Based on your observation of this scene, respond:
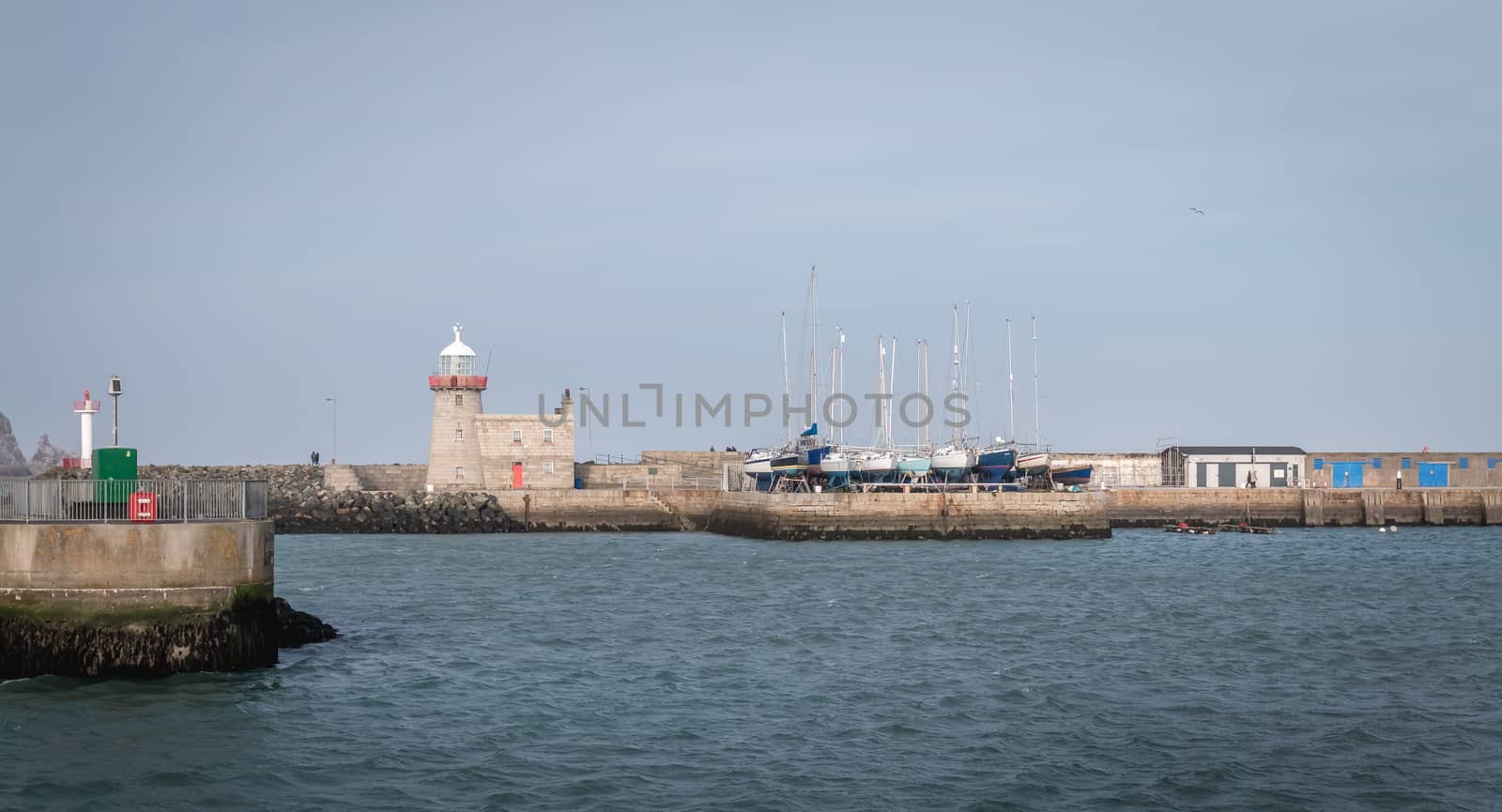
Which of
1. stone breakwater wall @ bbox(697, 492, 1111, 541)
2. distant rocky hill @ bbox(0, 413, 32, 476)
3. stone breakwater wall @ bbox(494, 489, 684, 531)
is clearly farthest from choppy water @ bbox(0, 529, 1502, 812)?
distant rocky hill @ bbox(0, 413, 32, 476)

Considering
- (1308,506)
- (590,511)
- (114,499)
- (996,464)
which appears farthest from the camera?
(1308,506)

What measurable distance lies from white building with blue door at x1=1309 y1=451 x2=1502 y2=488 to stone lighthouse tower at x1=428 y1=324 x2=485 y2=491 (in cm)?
5033

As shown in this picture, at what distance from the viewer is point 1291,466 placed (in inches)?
3420

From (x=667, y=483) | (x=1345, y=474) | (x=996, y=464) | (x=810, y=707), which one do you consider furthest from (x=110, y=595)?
(x=1345, y=474)

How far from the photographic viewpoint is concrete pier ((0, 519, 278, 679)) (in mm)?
23328

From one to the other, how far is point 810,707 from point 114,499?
12434 millimetres

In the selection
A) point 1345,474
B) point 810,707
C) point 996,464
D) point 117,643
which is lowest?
point 810,707

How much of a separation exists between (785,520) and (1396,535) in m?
31.8

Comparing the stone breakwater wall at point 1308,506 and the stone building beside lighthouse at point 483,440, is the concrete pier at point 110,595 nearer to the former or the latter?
the stone building beside lighthouse at point 483,440

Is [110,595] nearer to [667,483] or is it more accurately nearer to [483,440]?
[483,440]

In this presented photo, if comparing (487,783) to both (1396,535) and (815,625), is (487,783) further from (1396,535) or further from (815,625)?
(1396,535)

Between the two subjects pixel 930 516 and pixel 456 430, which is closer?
pixel 930 516

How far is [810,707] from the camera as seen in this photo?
24.0 meters

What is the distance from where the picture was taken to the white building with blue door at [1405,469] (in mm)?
87125
